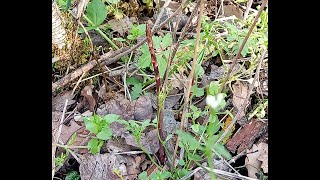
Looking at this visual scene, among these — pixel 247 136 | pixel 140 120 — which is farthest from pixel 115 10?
pixel 247 136

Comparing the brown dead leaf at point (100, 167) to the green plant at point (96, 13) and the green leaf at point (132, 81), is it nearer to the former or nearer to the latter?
the green leaf at point (132, 81)

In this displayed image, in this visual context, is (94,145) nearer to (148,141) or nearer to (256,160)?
(148,141)

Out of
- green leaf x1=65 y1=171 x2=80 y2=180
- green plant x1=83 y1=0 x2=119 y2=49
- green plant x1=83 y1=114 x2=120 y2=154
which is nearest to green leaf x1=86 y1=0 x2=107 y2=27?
green plant x1=83 y1=0 x2=119 y2=49

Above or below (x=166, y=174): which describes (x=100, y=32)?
above

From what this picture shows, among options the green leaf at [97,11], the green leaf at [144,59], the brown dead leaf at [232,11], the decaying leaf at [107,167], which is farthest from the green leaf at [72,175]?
the brown dead leaf at [232,11]

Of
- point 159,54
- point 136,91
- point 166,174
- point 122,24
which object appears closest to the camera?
point 166,174
